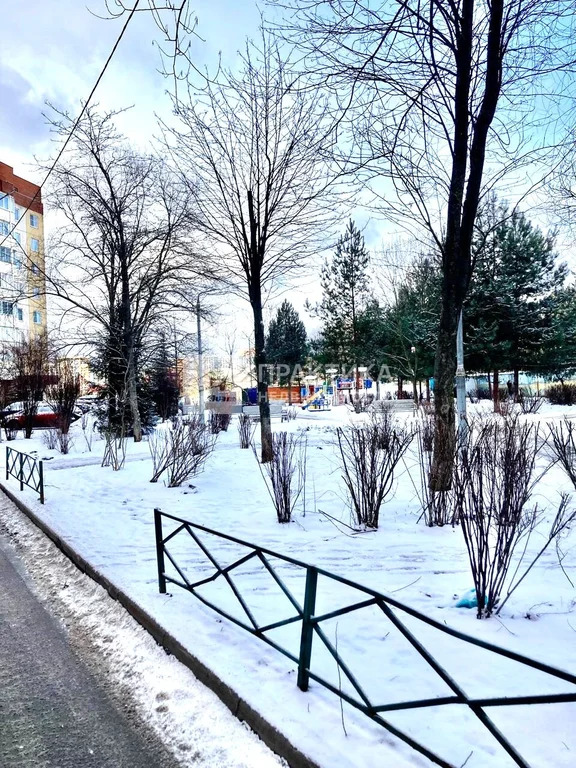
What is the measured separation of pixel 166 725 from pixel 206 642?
61 cm

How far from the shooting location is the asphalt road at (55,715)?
7.18ft

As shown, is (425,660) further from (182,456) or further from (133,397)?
(133,397)

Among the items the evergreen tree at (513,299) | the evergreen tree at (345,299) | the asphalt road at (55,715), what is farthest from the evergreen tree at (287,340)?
the asphalt road at (55,715)

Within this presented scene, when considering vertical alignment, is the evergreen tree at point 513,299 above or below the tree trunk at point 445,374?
above

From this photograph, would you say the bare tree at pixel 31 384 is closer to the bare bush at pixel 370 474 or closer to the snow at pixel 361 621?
the snow at pixel 361 621

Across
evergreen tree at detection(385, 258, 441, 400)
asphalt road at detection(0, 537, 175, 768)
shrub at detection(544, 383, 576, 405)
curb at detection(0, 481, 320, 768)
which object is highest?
evergreen tree at detection(385, 258, 441, 400)

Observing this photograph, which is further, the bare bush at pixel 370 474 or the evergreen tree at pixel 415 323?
the evergreen tree at pixel 415 323

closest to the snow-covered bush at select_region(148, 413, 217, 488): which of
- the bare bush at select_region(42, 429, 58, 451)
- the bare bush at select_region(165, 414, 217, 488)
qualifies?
the bare bush at select_region(165, 414, 217, 488)

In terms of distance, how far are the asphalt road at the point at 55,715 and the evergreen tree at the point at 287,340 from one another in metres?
41.8

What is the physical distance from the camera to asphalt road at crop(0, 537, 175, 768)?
2189 millimetres

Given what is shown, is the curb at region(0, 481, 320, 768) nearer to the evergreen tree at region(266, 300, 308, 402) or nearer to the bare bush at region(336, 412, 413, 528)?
the bare bush at region(336, 412, 413, 528)

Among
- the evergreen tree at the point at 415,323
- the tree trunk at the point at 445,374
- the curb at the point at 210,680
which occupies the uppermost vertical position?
the evergreen tree at the point at 415,323

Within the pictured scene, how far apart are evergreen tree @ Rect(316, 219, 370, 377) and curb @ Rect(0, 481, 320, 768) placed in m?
33.1

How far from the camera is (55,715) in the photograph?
251cm
